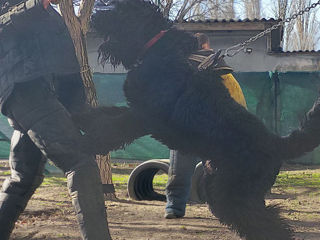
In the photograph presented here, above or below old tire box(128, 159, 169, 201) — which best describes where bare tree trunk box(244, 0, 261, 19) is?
above

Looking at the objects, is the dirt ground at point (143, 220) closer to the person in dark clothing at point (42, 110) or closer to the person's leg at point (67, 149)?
the person in dark clothing at point (42, 110)

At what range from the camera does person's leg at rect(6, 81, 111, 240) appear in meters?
2.84

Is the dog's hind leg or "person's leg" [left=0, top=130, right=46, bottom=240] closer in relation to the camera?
the dog's hind leg

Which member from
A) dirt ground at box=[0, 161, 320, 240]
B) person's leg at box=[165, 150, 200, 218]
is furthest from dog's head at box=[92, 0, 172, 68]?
person's leg at box=[165, 150, 200, 218]

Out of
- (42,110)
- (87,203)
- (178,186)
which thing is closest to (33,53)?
(42,110)

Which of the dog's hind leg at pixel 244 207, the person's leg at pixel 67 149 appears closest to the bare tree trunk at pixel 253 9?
the person's leg at pixel 67 149

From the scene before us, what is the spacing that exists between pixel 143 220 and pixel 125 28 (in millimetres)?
2552

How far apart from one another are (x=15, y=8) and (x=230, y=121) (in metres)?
1.49

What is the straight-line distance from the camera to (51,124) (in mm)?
2875

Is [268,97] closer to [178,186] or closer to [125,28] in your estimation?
[178,186]

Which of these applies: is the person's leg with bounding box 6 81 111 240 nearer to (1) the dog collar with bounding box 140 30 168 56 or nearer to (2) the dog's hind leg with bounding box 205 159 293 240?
(1) the dog collar with bounding box 140 30 168 56

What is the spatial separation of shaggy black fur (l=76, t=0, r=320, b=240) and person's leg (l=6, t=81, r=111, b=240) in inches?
7.4

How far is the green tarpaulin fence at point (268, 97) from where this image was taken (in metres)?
9.55

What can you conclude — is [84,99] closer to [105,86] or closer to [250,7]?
[105,86]
